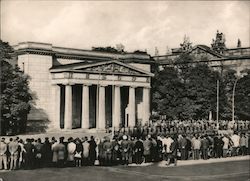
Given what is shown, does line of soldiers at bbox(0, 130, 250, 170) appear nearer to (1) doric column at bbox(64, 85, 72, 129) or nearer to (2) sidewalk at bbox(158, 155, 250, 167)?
(2) sidewalk at bbox(158, 155, 250, 167)

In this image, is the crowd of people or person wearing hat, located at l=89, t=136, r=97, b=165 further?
person wearing hat, located at l=89, t=136, r=97, b=165

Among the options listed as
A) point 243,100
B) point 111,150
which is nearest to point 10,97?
point 111,150

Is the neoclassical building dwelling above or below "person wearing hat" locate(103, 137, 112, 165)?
above

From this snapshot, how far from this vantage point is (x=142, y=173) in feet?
67.2

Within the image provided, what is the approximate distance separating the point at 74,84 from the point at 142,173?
118ft

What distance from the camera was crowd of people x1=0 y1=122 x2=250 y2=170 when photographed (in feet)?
69.2

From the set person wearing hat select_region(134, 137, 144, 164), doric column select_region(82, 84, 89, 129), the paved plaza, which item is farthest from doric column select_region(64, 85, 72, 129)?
the paved plaza

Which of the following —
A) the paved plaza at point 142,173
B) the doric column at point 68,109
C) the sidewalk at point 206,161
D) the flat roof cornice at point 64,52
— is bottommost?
the paved plaza at point 142,173

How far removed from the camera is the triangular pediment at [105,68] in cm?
5522

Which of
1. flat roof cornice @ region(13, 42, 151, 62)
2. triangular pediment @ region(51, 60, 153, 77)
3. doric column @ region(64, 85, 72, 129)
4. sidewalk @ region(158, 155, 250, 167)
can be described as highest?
flat roof cornice @ region(13, 42, 151, 62)

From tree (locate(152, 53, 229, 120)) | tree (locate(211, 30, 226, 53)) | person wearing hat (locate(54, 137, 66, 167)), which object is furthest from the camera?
tree (locate(211, 30, 226, 53))

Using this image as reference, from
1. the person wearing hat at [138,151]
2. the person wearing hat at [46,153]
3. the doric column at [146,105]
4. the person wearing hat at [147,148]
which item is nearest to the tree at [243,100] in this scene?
the doric column at [146,105]

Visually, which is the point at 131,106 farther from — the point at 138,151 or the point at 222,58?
the point at 138,151

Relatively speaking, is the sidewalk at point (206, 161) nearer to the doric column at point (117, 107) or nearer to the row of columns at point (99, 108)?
the row of columns at point (99, 108)
